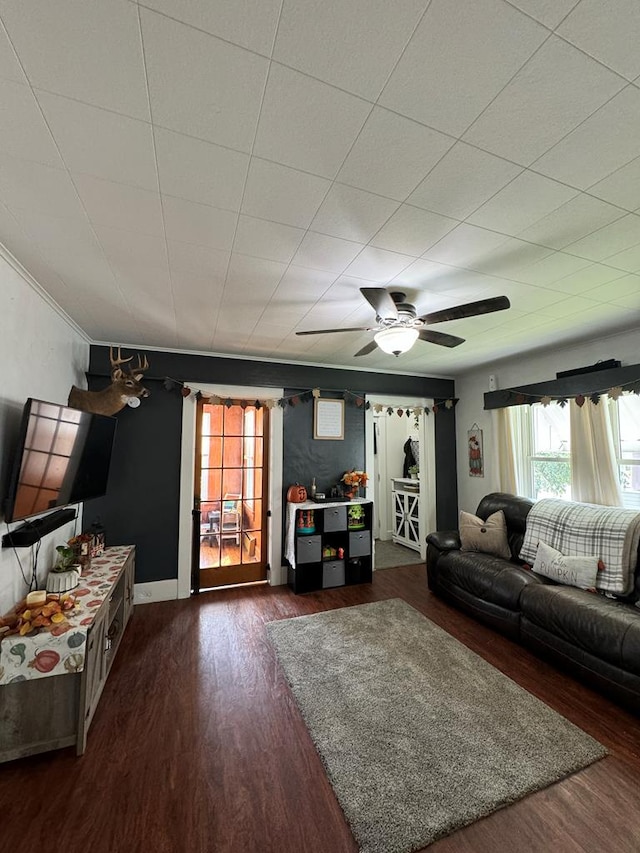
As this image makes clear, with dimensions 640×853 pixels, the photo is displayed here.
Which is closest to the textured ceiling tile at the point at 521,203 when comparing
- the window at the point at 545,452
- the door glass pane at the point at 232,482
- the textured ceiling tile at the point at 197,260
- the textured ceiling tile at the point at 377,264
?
the textured ceiling tile at the point at 377,264

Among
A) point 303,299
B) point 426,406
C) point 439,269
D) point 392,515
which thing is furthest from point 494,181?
point 392,515

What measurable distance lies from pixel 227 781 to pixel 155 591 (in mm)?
2313

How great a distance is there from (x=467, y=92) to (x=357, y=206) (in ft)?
1.87

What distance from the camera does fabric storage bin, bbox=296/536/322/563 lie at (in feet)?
12.7

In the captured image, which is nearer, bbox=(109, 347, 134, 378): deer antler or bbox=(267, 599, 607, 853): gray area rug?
bbox=(267, 599, 607, 853): gray area rug

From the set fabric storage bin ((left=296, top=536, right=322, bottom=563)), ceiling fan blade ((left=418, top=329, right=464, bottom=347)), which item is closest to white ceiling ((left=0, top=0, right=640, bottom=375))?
ceiling fan blade ((left=418, top=329, right=464, bottom=347))

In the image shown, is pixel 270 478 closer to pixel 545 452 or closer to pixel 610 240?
pixel 545 452

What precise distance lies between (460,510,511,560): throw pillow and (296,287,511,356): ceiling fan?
2.08m

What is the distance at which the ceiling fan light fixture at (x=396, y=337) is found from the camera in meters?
2.29

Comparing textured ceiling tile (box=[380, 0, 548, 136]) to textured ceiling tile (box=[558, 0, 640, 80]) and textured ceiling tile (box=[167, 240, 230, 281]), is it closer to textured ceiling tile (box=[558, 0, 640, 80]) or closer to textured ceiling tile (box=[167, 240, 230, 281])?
textured ceiling tile (box=[558, 0, 640, 80])

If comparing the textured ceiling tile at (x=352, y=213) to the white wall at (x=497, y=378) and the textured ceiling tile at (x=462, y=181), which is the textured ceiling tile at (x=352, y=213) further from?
the white wall at (x=497, y=378)

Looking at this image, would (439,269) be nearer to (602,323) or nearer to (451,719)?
(602,323)

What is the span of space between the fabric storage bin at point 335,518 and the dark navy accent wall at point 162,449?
451 millimetres

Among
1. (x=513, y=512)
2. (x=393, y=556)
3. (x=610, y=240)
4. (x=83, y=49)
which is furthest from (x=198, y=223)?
(x=393, y=556)
